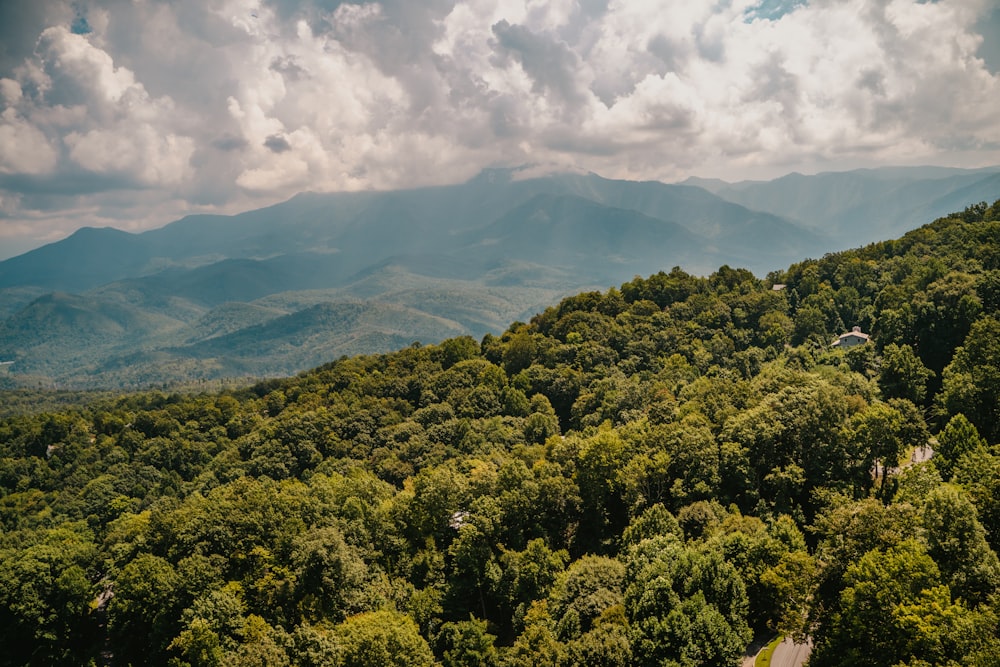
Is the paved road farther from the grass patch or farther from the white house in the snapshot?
the white house

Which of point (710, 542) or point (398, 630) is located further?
point (710, 542)

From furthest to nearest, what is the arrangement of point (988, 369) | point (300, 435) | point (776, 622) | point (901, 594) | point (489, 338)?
point (489, 338), point (300, 435), point (988, 369), point (776, 622), point (901, 594)

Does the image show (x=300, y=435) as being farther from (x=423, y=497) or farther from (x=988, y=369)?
(x=988, y=369)

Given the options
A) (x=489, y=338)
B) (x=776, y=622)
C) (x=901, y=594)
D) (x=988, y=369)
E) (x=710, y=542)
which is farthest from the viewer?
(x=489, y=338)

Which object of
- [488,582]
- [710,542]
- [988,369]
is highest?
[988,369]

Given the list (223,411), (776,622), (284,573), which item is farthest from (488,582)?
(223,411)

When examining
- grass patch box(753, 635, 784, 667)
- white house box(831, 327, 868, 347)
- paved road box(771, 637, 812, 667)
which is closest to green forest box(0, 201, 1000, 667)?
grass patch box(753, 635, 784, 667)

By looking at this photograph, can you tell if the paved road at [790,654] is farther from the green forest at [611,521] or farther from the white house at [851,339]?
the white house at [851,339]

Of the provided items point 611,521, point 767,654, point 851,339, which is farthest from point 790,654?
point 851,339
